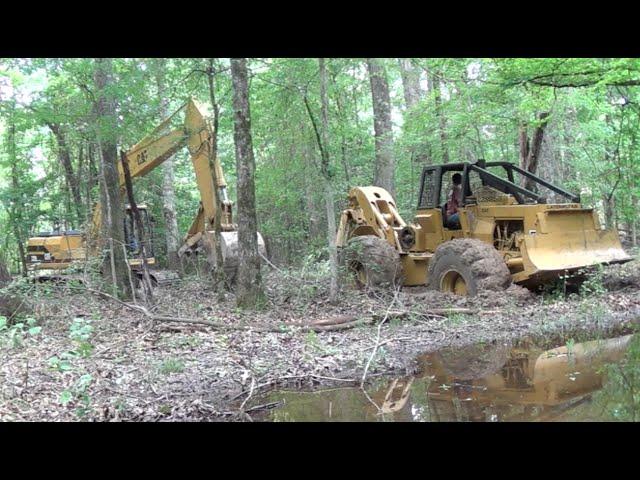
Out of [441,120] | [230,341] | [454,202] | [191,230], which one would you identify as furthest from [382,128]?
[230,341]

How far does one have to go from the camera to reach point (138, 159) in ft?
40.0

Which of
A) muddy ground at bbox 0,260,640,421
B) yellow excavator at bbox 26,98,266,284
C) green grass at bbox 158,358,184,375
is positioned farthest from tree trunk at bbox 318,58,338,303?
green grass at bbox 158,358,184,375

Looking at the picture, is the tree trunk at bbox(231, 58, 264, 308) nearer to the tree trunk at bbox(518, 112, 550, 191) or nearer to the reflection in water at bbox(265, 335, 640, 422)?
the reflection in water at bbox(265, 335, 640, 422)

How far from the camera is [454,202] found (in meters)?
10.3

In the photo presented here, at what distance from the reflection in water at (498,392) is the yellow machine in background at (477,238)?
2.35 m

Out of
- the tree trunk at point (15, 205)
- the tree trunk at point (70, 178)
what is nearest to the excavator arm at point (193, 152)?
the tree trunk at point (15, 205)

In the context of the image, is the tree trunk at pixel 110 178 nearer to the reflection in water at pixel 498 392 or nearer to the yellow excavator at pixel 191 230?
the yellow excavator at pixel 191 230

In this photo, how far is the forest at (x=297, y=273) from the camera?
5.18 metres

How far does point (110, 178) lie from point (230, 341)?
489cm

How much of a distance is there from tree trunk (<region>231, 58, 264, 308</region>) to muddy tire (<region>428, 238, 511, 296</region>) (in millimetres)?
2881

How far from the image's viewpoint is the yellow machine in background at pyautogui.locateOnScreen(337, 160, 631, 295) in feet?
28.1

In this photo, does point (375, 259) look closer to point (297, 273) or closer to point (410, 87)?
point (297, 273)
